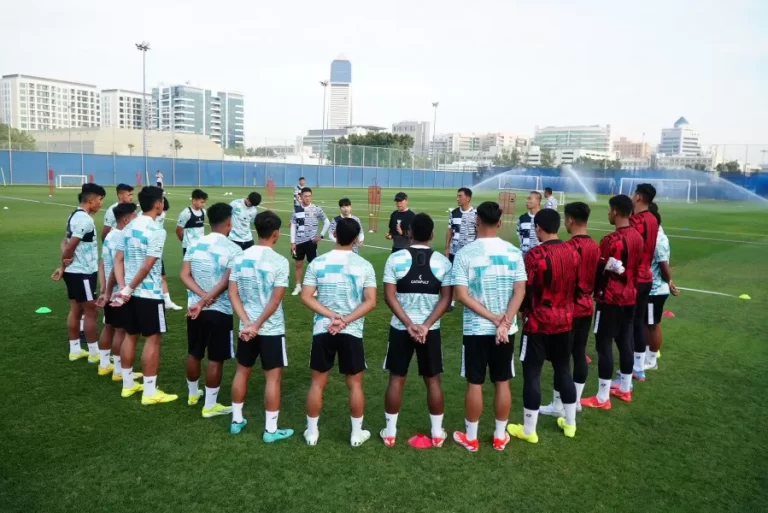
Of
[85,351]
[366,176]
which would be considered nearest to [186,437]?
[85,351]

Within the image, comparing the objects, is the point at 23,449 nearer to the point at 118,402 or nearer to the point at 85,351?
the point at 118,402

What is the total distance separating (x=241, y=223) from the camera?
36.3ft

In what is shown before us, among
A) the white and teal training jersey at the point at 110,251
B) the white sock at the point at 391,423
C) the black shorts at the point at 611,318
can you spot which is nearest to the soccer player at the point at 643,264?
the black shorts at the point at 611,318

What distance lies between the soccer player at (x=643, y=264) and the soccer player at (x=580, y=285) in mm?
1182

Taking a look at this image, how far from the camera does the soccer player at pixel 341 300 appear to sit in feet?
16.3

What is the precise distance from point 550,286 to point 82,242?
5759 mm

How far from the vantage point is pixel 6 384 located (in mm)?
6562

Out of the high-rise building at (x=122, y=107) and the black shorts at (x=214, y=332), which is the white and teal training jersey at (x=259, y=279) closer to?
the black shorts at (x=214, y=332)

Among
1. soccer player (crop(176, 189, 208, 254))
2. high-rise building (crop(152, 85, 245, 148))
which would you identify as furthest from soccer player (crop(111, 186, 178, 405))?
high-rise building (crop(152, 85, 245, 148))

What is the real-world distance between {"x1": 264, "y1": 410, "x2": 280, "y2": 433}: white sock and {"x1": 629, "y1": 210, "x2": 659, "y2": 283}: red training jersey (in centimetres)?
441

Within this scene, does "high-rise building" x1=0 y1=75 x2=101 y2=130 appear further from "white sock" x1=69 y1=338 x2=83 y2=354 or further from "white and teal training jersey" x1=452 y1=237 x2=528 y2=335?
"white and teal training jersey" x1=452 y1=237 x2=528 y2=335

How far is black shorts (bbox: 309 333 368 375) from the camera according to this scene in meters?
5.07

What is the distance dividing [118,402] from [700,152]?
262 ft

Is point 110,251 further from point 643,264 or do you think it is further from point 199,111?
point 199,111
